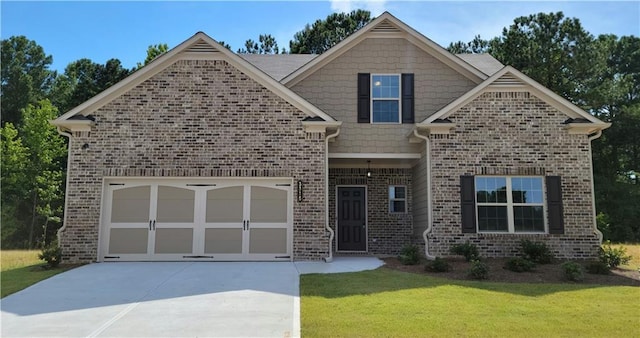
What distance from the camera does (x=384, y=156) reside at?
1473 cm

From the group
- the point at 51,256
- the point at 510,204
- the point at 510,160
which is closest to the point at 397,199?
the point at 510,204

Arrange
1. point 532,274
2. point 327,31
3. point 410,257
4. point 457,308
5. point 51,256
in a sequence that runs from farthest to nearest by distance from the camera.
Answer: point 327,31, point 410,257, point 51,256, point 532,274, point 457,308

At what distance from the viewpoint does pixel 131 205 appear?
41.8 ft

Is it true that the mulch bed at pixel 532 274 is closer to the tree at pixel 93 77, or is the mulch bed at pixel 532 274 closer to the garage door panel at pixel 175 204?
the garage door panel at pixel 175 204

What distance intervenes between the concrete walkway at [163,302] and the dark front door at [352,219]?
4.16 meters

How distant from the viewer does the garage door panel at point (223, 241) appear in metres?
12.7

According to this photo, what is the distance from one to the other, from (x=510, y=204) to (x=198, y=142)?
8587 millimetres

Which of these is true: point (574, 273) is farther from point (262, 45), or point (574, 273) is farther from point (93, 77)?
point (262, 45)

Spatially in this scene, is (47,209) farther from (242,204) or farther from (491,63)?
(491,63)

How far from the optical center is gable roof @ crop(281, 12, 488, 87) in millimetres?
15148

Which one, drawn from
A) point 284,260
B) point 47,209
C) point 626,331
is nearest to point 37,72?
point 47,209

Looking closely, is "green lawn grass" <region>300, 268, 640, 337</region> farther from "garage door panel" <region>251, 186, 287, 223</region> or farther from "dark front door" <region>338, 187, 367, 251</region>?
"dark front door" <region>338, 187, 367, 251</region>

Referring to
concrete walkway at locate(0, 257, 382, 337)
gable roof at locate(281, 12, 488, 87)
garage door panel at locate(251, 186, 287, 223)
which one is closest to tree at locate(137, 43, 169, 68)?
gable roof at locate(281, 12, 488, 87)

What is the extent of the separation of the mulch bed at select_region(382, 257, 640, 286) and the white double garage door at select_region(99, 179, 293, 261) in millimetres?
3241
